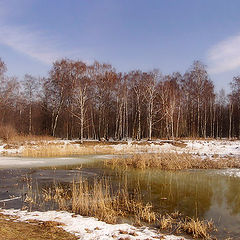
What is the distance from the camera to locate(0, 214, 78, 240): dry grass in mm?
4445

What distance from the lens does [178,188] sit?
1017cm

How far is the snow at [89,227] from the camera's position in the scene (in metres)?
4.98

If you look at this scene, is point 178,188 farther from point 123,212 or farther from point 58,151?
point 58,151

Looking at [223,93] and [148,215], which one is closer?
[148,215]

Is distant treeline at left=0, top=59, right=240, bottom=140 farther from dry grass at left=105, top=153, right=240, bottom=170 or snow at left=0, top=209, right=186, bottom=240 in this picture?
snow at left=0, top=209, right=186, bottom=240

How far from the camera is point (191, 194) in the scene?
9.33m

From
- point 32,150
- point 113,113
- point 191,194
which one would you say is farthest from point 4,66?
point 191,194

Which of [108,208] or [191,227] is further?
[108,208]

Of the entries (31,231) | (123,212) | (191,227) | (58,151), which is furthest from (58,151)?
(191,227)

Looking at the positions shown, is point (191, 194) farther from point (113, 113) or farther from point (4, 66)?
point (113, 113)

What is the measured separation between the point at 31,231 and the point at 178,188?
263 inches

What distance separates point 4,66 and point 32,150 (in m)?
17.2

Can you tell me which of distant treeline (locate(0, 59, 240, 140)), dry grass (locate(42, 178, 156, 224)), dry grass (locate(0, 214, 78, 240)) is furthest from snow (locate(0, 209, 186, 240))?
distant treeline (locate(0, 59, 240, 140))

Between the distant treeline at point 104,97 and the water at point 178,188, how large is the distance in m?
16.6
